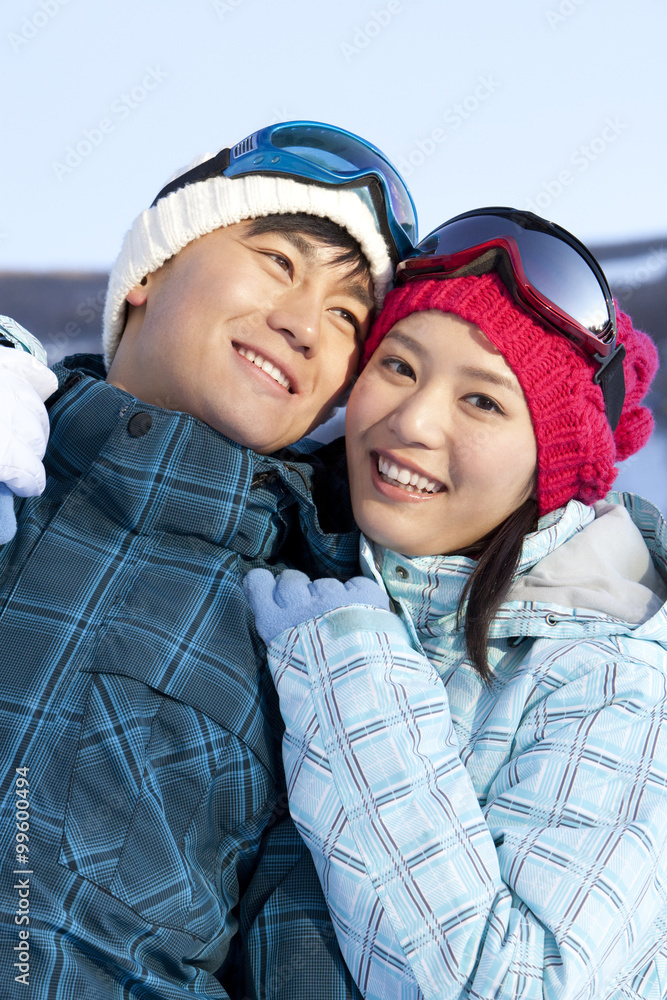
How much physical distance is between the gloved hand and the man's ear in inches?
17.8

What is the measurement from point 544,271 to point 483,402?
0.95 ft

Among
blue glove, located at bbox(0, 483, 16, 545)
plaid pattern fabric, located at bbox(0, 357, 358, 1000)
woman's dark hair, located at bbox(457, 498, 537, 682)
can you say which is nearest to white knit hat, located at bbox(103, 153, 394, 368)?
plaid pattern fabric, located at bbox(0, 357, 358, 1000)

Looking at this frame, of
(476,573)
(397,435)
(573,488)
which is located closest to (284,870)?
(476,573)

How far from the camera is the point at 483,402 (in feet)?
5.13

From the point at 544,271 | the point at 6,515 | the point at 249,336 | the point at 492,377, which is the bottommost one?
the point at 6,515

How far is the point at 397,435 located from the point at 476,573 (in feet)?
0.95

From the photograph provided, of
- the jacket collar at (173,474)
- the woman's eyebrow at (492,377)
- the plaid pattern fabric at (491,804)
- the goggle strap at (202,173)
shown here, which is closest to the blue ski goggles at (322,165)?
the goggle strap at (202,173)

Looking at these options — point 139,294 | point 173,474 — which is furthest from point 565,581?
point 139,294

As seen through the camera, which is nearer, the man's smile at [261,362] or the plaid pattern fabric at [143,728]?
the plaid pattern fabric at [143,728]

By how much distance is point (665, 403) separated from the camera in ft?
9.23

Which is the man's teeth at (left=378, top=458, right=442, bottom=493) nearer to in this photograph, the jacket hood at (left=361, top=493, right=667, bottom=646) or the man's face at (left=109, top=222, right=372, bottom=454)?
the jacket hood at (left=361, top=493, right=667, bottom=646)

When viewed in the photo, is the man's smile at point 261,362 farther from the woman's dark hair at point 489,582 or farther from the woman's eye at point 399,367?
the woman's dark hair at point 489,582

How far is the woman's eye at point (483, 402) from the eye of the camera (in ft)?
5.09

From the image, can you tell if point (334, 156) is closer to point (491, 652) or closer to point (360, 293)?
point (360, 293)
